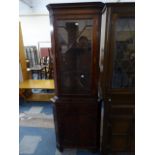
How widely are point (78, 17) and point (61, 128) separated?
1332 mm

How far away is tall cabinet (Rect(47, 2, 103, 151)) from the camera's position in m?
1.69

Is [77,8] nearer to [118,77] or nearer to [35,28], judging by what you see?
[118,77]

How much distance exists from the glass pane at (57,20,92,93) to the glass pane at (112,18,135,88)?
29 centimetres

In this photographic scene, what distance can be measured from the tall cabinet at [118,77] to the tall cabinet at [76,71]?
0.39 ft

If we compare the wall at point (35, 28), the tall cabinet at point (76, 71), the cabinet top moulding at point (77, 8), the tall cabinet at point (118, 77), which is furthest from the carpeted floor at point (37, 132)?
the wall at point (35, 28)

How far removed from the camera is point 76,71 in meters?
1.92

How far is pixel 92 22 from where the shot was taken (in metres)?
1.70

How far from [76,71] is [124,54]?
1.88 ft

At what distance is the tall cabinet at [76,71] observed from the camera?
169 centimetres

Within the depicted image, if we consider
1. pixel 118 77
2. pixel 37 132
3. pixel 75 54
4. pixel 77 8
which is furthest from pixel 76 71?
pixel 37 132

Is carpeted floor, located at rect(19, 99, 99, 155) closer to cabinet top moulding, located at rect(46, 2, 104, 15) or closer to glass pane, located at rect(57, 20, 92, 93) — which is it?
glass pane, located at rect(57, 20, 92, 93)

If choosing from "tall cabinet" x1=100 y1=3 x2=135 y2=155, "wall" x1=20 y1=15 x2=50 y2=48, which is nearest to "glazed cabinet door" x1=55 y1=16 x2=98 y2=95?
"tall cabinet" x1=100 y1=3 x2=135 y2=155
